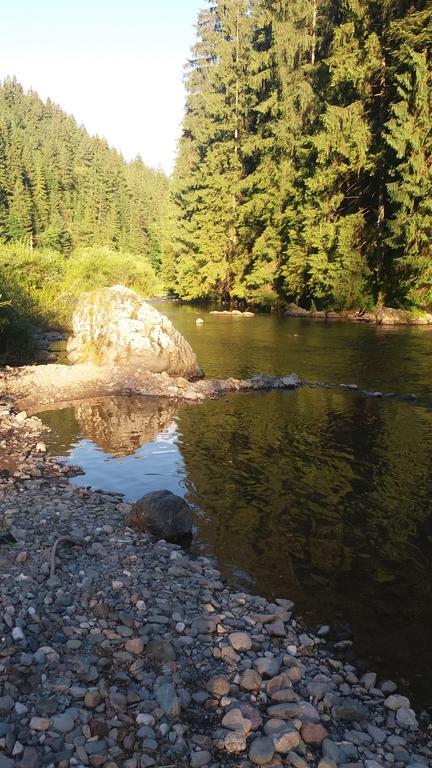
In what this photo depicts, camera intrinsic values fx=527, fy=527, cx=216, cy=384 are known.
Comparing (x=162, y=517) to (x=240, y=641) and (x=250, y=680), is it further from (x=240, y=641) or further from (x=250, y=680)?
(x=250, y=680)

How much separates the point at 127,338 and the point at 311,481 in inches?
464

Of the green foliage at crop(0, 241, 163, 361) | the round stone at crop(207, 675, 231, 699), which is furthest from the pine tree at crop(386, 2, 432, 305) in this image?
the round stone at crop(207, 675, 231, 699)

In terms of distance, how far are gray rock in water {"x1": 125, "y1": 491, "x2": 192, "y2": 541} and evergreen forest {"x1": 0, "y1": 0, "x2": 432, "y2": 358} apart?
11301 millimetres

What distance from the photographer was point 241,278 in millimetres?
50281

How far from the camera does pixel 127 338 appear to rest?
66.6ft

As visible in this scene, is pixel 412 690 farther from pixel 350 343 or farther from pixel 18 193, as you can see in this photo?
pixel 18 193

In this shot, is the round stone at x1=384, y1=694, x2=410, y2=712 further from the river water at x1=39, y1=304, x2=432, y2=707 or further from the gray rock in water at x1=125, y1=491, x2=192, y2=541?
the gray rock in water at x1=125, y1=491, x2=192, y2=541

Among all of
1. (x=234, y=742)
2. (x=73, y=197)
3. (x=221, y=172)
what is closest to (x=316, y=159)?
(x=221, y=172)

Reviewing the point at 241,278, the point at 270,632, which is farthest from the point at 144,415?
the point at 241,278

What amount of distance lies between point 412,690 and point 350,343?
22364 millimetres

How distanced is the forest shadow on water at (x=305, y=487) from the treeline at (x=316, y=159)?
20490 mm

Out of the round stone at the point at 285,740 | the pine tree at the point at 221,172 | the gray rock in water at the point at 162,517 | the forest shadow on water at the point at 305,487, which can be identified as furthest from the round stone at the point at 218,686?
the pine tree at the point at 221,172

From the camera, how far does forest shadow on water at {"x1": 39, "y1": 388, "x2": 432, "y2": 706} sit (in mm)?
6539

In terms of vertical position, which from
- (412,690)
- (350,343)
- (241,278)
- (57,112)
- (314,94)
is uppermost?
(57,112)
